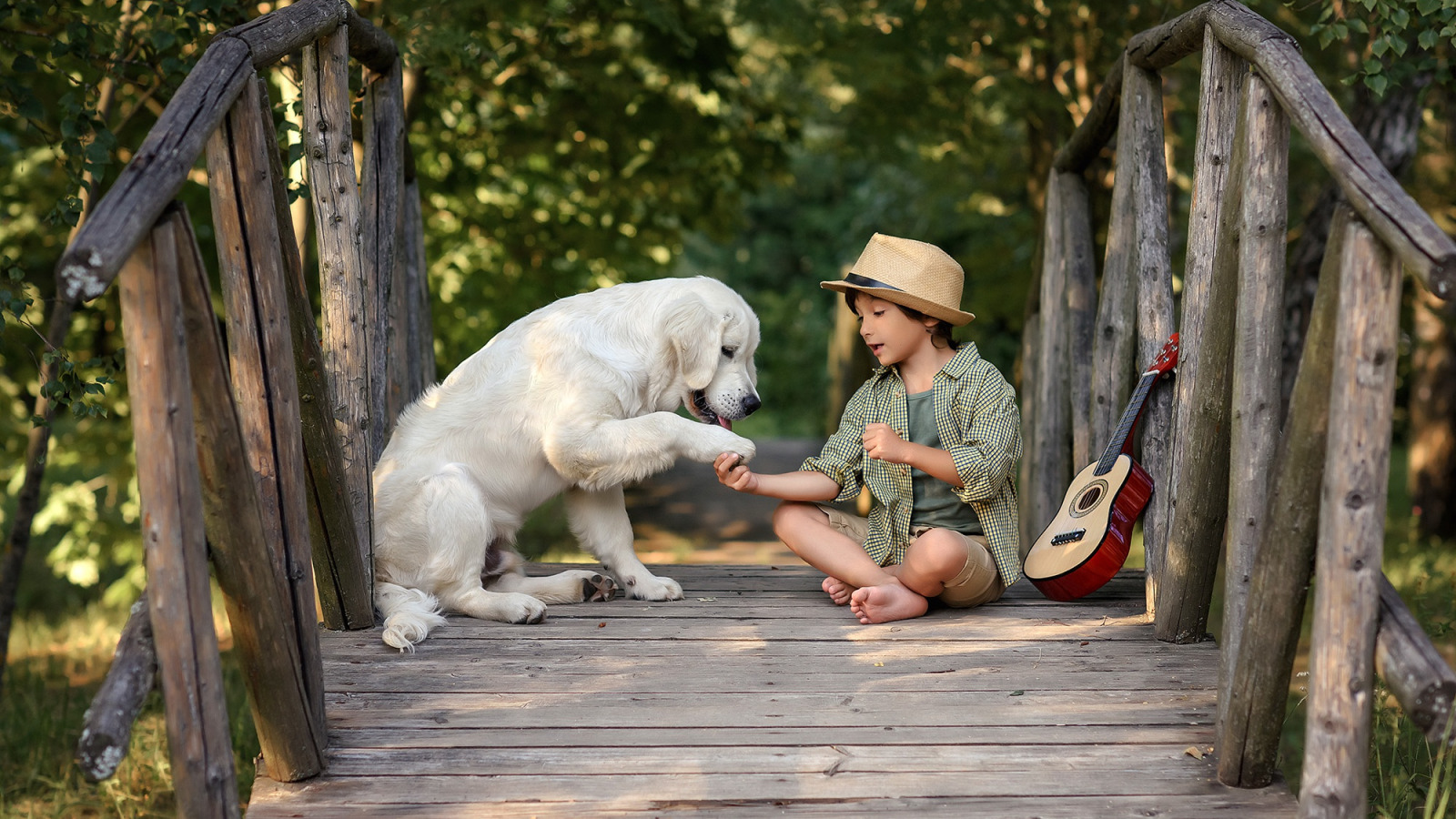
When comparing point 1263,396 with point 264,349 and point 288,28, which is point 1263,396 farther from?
point 288,28

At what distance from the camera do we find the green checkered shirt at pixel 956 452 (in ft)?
11.2

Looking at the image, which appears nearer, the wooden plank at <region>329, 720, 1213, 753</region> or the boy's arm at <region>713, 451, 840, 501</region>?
the wooden plank at <region>329, 720, 1213, 753</region>

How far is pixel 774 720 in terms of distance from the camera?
2664 millimetres

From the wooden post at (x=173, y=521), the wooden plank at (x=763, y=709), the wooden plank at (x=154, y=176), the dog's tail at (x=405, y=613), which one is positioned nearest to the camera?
the wooden plank at (x=154, y=176)

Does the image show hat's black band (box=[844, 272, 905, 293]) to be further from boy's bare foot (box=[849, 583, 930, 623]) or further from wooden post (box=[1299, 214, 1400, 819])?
wooden post (box=[1299, 214, 1400, 819])

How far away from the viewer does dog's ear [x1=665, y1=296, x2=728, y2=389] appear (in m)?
3.69

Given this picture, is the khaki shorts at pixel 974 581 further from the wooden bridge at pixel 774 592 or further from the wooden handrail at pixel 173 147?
the wooden handrail at pixel 173 147

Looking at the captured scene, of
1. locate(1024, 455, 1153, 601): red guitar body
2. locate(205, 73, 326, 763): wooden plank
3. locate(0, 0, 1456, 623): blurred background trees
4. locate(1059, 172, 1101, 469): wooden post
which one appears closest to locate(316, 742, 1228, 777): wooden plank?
locate(205, 73, 326, 763): wooden plank

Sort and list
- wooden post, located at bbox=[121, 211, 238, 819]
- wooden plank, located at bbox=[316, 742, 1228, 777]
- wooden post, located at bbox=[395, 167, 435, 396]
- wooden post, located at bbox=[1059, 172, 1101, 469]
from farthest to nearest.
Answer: wooden post, located at bbox=[395, 167, 435, 396] < wooden post, located at bbox=[1059, 172, 1101, 469] < wooden plank, located at bbox=[316, 742, 1228, 777] < wooden post, located at bbox=[121, 211, 238, 819]

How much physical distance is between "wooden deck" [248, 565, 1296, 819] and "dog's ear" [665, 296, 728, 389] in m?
0.80

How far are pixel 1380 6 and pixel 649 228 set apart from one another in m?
4.57

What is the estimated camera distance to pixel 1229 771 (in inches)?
93.7

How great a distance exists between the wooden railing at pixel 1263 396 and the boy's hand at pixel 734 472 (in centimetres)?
120

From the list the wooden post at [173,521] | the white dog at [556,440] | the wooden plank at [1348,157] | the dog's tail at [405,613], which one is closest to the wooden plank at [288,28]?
the wooden post at [173,521]
